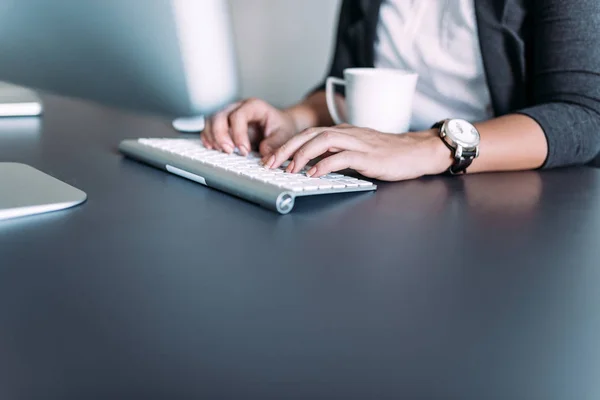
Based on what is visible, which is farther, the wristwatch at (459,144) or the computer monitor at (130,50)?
the wristwatch at (459,144)

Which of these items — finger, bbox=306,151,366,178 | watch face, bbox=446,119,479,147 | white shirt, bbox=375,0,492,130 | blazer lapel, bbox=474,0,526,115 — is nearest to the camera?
finger, bbox=306,151,366,178

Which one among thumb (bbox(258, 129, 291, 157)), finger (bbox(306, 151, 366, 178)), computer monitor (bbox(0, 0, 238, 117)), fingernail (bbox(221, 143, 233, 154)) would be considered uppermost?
Answer: computer monitor (bbox(0, 0, 238, 117))

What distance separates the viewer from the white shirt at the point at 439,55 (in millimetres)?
1061

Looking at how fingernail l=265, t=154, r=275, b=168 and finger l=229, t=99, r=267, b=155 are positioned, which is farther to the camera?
finger l=229, t=99, r=267, b=155

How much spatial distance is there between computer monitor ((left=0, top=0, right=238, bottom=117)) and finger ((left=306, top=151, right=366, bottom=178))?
0.36 feet

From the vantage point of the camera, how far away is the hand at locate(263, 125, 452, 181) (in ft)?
2.24

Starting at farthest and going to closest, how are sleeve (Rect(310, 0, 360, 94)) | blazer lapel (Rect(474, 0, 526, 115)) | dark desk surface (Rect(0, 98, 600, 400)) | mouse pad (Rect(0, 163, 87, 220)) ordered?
1. sleeve (Rect(310, 0, 360, 94))
2. blazer lapel (Rect(474, 0, 526, 115))
3. mouse pad (Rect(0, 163, 87, 220))
4. dark desk surface (Rect(0, 98, 600, 400))

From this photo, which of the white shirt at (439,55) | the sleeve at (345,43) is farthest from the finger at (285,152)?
the sleeve at (345,43)

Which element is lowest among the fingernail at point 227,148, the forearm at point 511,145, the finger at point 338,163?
the forearm at point 511,145

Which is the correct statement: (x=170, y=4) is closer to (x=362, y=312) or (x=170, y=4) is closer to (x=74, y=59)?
(x=74, y=59)

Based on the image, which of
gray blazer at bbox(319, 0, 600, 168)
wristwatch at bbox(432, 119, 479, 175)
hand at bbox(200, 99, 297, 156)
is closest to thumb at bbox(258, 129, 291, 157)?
hand at bbox(200, 99, 297, 156)

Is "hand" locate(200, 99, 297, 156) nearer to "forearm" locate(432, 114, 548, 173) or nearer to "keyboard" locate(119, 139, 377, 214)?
"keyboard" locate(119, 139, 377, 214)

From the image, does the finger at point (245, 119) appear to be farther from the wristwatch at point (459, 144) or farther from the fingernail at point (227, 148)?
the wristwatch at point (459, 144)

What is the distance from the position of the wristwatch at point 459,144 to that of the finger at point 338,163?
0.44 ft
